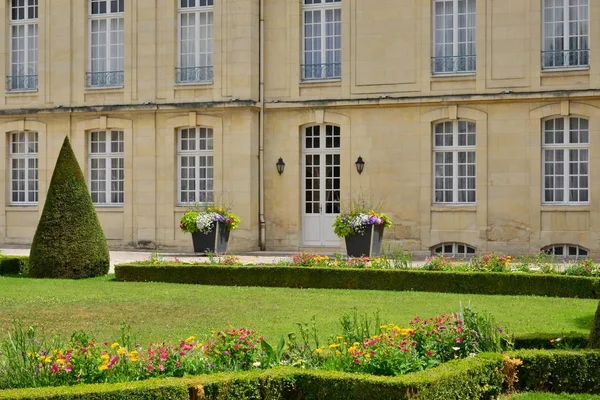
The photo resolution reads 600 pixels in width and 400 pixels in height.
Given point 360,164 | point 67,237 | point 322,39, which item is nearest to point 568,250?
point 360,164

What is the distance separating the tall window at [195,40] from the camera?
2444cm

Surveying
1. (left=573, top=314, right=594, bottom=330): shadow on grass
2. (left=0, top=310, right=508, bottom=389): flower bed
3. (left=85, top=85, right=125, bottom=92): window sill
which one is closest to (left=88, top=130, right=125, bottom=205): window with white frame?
(left=85, top=85, right=125, bottom=92): window sill

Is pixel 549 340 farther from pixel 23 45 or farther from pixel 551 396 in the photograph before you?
pixel 23 45

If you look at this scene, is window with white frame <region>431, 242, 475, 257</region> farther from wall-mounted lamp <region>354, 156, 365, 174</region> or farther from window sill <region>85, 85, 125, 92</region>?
window sill <region>85, 85, 125, 92</region>

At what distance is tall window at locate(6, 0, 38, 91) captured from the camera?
26094 mm

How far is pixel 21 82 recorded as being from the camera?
1029 inches

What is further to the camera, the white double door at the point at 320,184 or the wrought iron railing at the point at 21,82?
the wrought iron railing at the point at 21,82

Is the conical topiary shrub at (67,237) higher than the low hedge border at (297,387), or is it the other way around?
the conical topiary shrub at (67,237)

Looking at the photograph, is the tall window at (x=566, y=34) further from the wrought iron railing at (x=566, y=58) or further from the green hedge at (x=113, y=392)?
the green hedge at (x=113, y=392)

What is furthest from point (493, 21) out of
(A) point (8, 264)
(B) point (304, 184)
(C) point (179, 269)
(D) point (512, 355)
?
(D) point (512, 355)

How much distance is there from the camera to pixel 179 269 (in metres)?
17.5

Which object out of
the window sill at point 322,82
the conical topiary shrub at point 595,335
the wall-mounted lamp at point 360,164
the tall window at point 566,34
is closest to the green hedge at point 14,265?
the wall-mounted lamp at point 360,164

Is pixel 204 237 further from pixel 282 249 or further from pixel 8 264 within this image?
pixel 8 264

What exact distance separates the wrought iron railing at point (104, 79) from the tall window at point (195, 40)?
1552 mm
